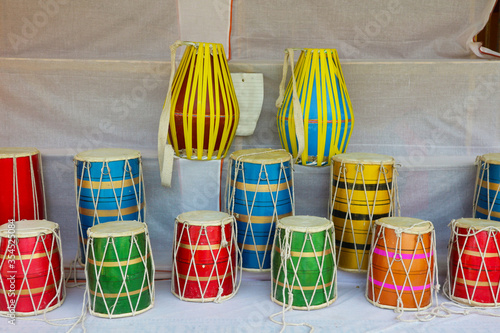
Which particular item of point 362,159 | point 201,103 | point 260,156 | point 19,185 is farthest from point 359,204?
point 19,185

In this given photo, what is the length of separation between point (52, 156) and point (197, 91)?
1.06m

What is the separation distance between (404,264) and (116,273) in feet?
4.37

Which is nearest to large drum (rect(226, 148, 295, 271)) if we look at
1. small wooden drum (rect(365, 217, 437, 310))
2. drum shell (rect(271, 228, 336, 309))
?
drum shell (rect(271, 228, 336, 309))

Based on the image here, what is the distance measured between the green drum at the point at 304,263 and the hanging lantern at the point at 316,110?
1.94ft

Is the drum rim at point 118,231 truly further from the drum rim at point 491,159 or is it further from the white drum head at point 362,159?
the drum rim at point 491,159

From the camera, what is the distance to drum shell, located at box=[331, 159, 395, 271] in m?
3.11

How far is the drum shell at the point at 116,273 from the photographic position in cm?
264

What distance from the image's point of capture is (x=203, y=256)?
9.25ft

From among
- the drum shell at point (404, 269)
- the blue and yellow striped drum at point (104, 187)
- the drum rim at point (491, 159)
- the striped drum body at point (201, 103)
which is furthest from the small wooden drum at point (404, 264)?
the blue and yellow striped drum at point (104, 187)

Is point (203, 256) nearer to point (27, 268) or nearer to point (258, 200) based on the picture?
point (258, 200)

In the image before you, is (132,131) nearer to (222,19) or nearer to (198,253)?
(222,19)

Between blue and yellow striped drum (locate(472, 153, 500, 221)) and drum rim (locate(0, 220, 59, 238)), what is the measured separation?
2294 mm

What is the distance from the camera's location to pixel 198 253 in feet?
9.23

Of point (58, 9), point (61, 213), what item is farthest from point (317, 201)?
point (58, 9)
